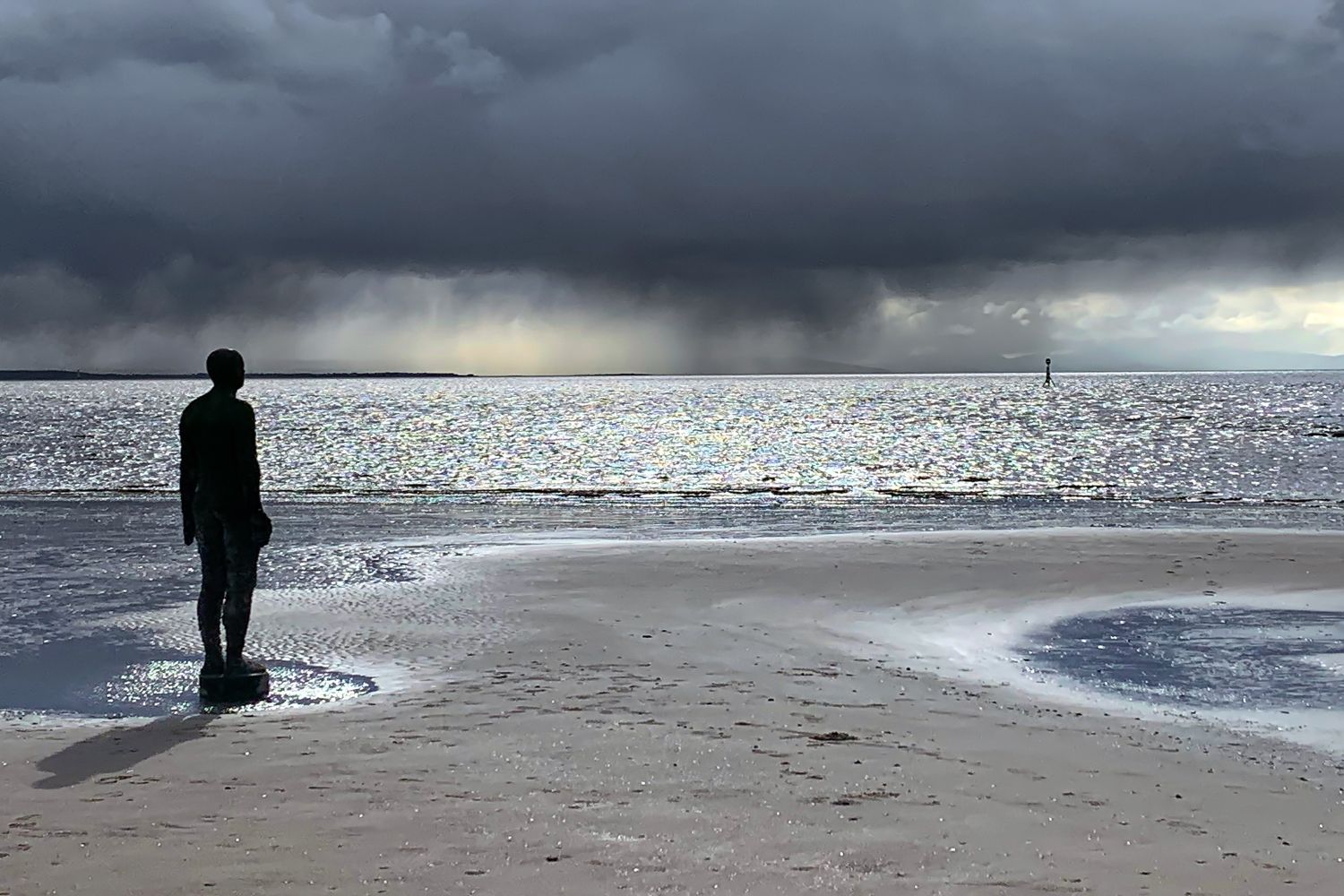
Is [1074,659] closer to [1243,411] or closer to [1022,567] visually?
[1022,567]

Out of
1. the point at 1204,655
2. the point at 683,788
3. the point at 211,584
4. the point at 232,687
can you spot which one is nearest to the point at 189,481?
the point at 211,584

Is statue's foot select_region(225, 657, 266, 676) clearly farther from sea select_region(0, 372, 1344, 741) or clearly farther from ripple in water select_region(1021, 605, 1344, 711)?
ripple in water select_region(1021, 605, 1344, 711)

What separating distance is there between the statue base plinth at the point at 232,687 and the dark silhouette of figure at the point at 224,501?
0.06m

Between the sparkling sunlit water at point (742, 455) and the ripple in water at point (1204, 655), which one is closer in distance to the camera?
the ripple in water at point (1204, 655)

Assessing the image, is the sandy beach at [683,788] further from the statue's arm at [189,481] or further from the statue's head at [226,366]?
the statue's head at [226,366]

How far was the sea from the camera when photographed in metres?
11.4

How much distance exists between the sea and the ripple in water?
42mm

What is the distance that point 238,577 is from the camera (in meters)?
10.2

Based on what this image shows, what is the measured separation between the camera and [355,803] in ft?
23.4

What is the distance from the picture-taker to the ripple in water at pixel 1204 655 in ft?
34.5

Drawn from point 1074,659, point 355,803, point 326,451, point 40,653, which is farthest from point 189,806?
point 326,451

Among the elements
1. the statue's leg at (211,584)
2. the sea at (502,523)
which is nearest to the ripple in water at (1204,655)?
the sea at (502,523)

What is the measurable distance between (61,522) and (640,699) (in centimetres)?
2260

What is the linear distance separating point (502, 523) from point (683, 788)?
70.6 feet
